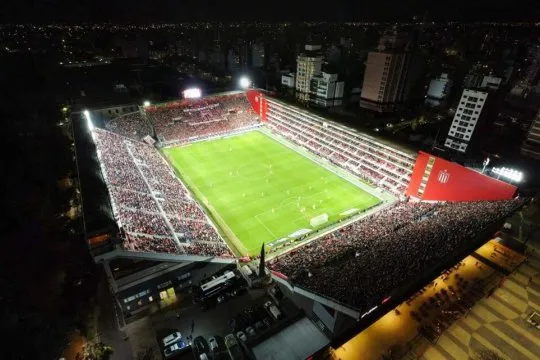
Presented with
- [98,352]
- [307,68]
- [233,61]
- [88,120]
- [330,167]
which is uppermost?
[307,68]

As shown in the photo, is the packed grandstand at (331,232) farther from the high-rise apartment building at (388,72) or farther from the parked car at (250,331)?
the high-rise apartment building at (388,72)

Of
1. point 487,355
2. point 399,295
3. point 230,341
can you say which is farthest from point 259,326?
point 487,355

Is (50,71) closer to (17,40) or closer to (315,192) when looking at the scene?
(17,40)

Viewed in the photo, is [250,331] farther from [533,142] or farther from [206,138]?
[533,142]

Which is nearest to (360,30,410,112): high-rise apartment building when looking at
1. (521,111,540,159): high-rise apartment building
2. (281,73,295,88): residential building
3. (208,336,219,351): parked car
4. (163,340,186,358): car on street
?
(281,73,295,88): residential building

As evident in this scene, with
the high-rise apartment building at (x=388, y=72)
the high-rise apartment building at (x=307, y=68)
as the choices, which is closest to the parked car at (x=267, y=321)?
the high-rise apartment building at (x=388, y=72)
